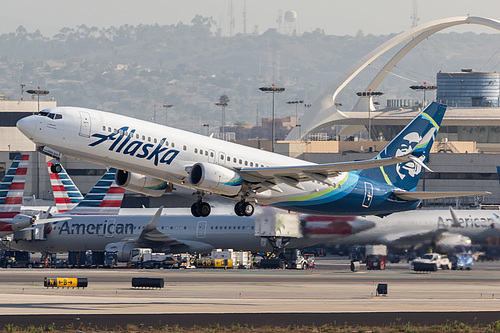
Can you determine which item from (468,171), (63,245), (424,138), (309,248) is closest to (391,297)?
(424,138)

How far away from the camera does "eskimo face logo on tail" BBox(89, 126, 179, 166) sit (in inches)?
2303

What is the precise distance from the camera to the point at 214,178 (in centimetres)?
6078

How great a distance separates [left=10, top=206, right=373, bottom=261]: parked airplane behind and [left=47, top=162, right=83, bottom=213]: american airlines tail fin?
8655mm

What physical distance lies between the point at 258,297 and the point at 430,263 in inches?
1237

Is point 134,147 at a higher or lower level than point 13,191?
higher

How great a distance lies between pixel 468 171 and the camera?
539 feet

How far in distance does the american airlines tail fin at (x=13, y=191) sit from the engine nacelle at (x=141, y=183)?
101 ft

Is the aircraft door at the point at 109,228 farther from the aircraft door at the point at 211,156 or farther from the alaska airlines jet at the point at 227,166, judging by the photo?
the aircraft door at the point at 211,156

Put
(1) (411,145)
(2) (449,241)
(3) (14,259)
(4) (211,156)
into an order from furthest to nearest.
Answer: (3) (14,259), (2) (449,241), (1) (411,145), (4) (211,156)

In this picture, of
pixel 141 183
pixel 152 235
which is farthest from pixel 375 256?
pixel 141 183

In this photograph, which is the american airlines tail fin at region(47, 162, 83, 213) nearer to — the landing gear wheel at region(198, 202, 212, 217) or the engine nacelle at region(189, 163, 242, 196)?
the landing gear wheel at region(198, 202, 212, 217)

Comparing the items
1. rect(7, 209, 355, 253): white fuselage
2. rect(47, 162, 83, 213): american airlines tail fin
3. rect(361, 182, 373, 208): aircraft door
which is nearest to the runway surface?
rect(361, 182, 373, 208): aircraft door

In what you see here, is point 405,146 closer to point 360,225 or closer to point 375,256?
point 360,225

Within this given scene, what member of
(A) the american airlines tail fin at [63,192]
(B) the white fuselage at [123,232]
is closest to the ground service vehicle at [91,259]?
(B) the white fuselage at [123,232]
